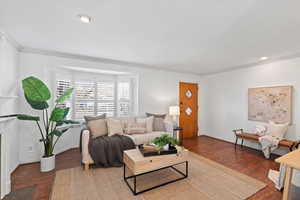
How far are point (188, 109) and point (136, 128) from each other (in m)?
2.53

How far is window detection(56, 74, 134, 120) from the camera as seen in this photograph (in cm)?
Answer: 380

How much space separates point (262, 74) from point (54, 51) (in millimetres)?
5371

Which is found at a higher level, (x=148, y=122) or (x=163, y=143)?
(x=148, y=122)

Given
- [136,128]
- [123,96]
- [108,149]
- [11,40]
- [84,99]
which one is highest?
[11,40]

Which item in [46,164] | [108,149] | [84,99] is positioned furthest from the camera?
[84,99]

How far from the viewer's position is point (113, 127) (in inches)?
123

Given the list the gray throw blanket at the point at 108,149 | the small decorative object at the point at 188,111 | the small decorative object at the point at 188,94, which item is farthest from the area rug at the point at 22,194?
the small decorative object at the point at 188,94

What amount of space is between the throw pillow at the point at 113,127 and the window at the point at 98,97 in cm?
116

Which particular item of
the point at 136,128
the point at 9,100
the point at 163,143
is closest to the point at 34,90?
the point at 9,100

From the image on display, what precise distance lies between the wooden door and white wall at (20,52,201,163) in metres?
0.25

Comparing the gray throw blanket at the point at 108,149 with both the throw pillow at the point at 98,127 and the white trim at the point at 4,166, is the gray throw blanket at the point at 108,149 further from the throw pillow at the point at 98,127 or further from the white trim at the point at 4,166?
the white trim at the point at 4,166

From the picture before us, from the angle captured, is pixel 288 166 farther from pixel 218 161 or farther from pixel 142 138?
pixel 142 138

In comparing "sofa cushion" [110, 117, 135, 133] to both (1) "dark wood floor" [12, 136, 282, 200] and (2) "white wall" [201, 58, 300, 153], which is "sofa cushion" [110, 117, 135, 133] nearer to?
(1) "dark wood floor" [12, 136, 282, 200]

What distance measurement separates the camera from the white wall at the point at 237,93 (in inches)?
124
